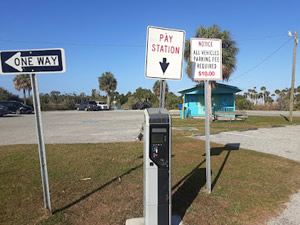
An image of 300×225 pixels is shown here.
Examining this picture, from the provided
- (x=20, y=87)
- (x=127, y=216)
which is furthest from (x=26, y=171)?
(x=20, y=87)

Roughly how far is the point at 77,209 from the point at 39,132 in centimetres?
130

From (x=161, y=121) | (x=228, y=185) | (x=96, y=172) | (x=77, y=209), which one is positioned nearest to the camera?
(x=161, y=121)

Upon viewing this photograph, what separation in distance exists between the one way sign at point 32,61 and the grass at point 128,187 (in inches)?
81.9

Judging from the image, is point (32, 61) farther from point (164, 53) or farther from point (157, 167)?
point (157, 167)

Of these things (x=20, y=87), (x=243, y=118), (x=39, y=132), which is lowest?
(x=243, y=118)

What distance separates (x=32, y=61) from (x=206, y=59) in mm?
2774

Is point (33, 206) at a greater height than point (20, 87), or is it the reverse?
point (20, 87)

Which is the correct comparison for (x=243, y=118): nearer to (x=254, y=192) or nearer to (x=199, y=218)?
(x=254, y=192)

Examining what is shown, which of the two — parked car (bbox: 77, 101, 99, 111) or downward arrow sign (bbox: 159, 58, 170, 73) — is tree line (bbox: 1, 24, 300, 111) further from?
parked car (bbox: 77, 101, 99, 111)

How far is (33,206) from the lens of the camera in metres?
3.31

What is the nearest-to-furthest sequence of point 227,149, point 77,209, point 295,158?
point 77,209 < point 295,158 < point 227,149

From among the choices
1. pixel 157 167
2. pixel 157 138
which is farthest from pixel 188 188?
pixel 157 138

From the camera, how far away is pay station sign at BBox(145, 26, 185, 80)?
3.01m

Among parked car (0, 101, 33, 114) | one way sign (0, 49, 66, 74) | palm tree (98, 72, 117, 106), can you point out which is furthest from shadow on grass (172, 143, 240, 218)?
palm tree (98, 72, 117, 106)
